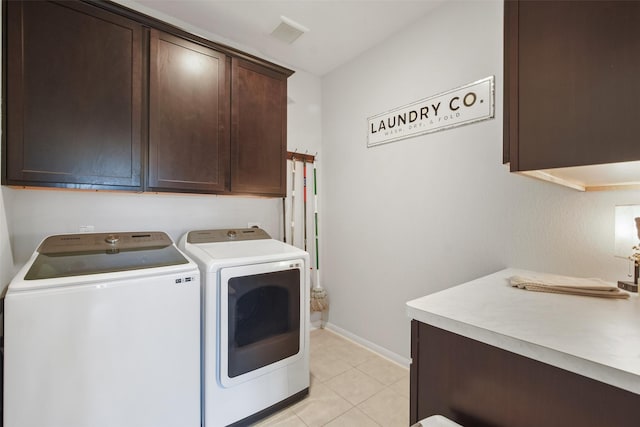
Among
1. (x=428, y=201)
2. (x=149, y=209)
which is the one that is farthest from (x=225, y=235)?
(x=428, y=201)

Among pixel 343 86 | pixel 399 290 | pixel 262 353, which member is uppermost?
pixel 343 86

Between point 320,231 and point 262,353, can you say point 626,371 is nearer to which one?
point 262,353

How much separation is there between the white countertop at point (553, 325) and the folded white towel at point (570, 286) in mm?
28

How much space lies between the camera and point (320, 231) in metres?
3.18

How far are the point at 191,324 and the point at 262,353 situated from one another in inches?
19.4

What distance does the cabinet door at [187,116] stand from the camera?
1.79 m

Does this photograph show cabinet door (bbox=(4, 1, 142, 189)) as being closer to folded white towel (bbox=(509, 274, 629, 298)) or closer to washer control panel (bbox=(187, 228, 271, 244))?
washer control panel (bbox=(187, 228, 271, 244))

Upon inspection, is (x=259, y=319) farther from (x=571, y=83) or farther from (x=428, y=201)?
(x=571, y=83)

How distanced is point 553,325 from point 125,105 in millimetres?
2249

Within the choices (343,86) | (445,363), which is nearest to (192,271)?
(445,363)

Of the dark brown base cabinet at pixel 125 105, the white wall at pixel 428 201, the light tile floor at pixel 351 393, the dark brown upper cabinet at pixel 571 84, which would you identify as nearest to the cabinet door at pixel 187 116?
the dark brown base cabinet at pixel 125 105

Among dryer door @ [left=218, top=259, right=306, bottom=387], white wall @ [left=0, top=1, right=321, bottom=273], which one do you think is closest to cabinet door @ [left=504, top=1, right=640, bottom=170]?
dryer door @ [left=218, top=259, right=306, bottom=387]

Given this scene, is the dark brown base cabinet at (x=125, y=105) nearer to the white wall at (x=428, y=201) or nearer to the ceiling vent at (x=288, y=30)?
the ceiling vent at (x=288, y=30)

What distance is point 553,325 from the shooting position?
0.84 metres
